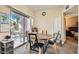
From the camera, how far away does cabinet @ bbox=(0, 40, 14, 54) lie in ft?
6.47

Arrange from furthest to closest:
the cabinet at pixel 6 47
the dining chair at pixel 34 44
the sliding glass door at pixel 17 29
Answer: the dining chair at pixel 34 44
the sliding glass door at pixel 17 29
the cabinet at pixel 6 47

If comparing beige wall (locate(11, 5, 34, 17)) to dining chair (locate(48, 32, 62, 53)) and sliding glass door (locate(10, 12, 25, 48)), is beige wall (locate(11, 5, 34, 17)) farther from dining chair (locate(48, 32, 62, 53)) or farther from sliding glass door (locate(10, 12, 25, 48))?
dining chair (locate(48, 32, 62, 53))

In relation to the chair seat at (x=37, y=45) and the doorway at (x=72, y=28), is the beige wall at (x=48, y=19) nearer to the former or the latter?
the doorway at (x=72, y=28)

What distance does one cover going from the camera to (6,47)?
202 centimetres

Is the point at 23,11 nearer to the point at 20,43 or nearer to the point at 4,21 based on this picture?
the point at 4,21

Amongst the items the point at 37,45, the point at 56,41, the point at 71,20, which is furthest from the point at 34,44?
the point at 71,20

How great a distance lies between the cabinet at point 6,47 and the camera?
1.97 meters

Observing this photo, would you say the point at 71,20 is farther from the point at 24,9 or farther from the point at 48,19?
the point at 24,9

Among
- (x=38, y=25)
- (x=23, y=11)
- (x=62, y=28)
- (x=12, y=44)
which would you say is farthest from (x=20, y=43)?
(x=62, y=28)

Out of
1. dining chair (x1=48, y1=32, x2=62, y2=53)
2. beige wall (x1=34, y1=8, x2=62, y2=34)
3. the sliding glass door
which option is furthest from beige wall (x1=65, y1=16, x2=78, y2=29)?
the sliding glass door

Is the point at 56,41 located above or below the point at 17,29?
below

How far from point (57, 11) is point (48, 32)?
1.54ft

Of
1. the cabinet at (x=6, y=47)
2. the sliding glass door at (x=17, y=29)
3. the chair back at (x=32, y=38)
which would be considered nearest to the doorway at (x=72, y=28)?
the chair back at (x=32, y=38)

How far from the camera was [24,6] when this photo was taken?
2.03m
